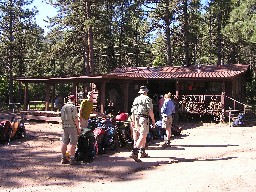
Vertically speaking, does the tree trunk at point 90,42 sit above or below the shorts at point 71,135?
above

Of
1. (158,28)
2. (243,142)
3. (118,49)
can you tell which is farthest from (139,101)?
(118,49)

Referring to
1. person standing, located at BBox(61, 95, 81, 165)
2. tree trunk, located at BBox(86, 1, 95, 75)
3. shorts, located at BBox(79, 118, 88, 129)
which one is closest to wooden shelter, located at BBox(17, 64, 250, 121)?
tree trunk, located at BBox(86, 1, 95, 75)

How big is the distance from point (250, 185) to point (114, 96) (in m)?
15.5

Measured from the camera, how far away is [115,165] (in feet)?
27.0

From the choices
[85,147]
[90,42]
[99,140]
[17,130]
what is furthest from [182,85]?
[85,147]

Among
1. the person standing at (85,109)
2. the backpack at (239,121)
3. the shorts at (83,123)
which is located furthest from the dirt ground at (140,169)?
the backpack at (239,121)

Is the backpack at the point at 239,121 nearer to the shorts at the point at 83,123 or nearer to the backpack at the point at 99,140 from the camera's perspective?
the backpack at the point at 99,140

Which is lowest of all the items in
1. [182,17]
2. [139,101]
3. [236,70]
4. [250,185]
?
[250,185]

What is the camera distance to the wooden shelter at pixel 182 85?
18.6 m

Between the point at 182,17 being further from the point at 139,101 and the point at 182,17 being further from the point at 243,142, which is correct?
the point at 139,101

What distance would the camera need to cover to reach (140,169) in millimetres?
7902

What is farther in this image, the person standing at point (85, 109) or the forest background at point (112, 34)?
the forest background at point (112, 34)

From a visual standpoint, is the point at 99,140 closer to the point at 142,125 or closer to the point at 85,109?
the point at 85,109

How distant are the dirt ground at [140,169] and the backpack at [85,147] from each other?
0.23 metres
